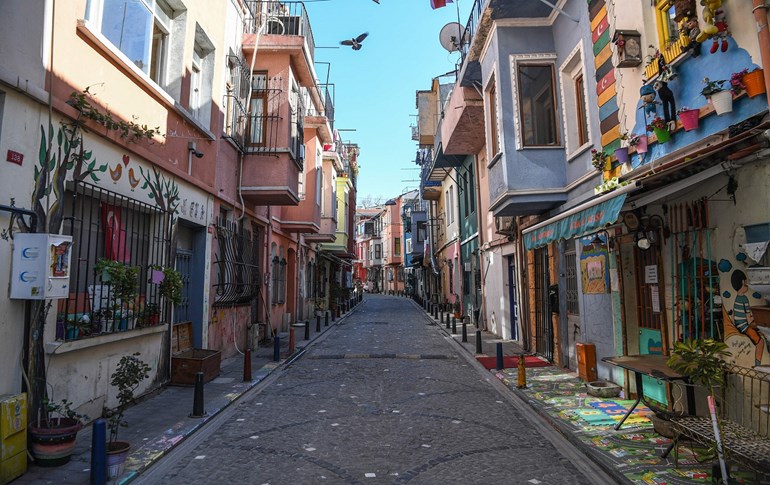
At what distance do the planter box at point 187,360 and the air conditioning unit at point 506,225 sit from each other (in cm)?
828

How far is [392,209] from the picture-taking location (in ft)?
203

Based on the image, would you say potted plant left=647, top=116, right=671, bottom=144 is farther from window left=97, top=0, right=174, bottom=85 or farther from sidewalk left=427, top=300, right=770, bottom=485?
window left=97, top=0, right=174, bottom=85

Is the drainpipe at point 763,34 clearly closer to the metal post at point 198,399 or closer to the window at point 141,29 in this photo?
the metal post at point 198,399

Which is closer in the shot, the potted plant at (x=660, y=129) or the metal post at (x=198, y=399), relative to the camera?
the potted plant at (x=660, y=129)

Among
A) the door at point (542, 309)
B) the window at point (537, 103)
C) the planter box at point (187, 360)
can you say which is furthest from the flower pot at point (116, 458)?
the door at point (542, 309)

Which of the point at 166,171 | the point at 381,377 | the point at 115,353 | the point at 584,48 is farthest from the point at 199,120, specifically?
the point at 584,48

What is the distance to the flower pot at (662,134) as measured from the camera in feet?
19.3

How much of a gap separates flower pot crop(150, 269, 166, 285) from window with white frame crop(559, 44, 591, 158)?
7715mm

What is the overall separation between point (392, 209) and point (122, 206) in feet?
181

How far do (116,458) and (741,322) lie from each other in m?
6.31

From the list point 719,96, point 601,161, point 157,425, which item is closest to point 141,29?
point 157,425

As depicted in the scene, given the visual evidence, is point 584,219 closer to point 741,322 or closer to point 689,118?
point 689,118

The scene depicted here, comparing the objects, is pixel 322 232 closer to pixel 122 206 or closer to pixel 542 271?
pixel 542 271

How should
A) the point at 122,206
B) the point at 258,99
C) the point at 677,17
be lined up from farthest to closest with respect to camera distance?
the point at 258,99
the point at 122,206
the point at 677,17
